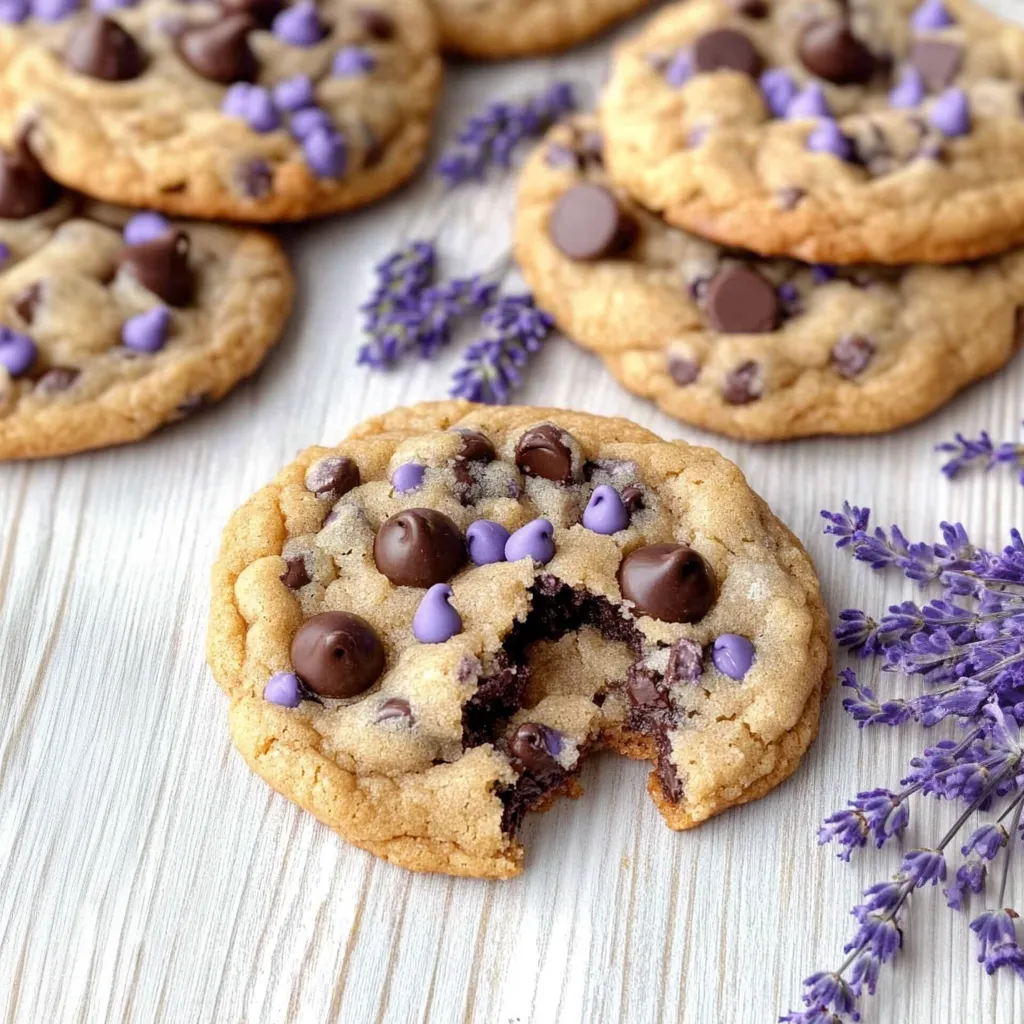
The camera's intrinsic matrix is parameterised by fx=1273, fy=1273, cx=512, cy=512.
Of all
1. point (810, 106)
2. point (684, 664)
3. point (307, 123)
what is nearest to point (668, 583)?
point (684, 664)

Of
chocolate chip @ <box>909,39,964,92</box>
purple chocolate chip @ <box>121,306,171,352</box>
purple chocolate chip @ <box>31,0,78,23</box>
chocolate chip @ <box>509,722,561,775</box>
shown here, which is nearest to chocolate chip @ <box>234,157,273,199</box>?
purple chocolate chip @ <box>121,306,171,352</box>

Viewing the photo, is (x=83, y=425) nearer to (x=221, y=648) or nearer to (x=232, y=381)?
(x=232, y=381)

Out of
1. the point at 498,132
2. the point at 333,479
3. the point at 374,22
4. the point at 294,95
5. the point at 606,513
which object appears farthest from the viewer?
the point at 498,132

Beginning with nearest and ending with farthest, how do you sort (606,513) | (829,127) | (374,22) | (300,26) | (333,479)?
(606,513), (333,479), (829,127), (300,26), (374,22)

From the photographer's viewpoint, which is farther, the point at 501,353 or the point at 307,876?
the point at 501,353

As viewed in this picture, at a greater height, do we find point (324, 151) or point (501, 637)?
point (324, 151)

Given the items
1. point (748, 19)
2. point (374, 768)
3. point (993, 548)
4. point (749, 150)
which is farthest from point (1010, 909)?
point (748, 19)

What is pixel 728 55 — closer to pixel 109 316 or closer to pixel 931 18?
pixel 931 18
